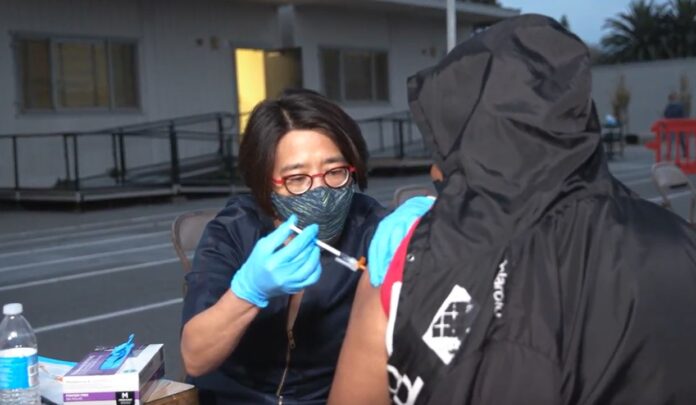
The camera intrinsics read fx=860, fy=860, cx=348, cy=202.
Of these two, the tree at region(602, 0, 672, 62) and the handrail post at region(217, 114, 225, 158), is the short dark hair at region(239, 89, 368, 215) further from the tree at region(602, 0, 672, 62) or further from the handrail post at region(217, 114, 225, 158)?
the tree at region(602, 0, 672, 62)

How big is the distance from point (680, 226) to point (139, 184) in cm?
1486

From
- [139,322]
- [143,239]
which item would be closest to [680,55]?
[143,239]

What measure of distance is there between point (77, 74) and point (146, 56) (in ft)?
5.11

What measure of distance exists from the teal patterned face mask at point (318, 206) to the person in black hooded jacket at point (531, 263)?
1.24 m

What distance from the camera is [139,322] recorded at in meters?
6.65

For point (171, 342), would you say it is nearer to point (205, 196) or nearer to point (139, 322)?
point (139, 322)

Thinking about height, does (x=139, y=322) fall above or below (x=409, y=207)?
below

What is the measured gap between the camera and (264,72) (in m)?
20.5

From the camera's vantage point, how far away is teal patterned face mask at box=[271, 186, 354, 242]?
2754 millimetres

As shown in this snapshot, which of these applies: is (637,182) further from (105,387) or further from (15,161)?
(105,387)

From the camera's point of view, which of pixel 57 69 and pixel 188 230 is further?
pixel 57 69

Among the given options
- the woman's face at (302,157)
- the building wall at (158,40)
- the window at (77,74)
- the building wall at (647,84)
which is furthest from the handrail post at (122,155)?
the building wall at (647,84)

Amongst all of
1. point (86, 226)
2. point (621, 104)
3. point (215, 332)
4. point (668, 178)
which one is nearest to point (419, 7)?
point (86, 226)

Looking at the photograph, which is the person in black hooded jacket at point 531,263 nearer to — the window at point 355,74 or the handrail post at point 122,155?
Result: the handrail post at point 122,155
